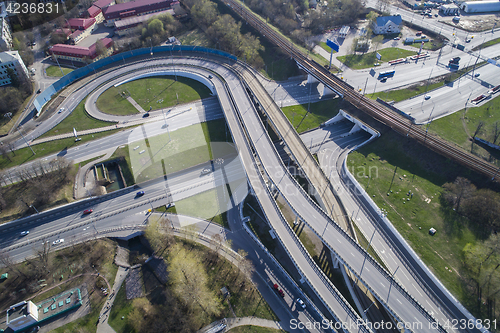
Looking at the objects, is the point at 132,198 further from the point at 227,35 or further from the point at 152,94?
the point at 227,35

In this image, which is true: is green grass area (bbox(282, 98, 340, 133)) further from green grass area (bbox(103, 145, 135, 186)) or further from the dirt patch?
the dirt patch

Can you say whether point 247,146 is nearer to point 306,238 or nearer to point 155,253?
point 306,238

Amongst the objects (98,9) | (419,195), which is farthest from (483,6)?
(98,9)

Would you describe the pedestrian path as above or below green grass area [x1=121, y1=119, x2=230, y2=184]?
below

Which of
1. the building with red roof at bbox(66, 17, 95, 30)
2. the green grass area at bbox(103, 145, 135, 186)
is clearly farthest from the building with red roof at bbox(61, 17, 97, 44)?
the green grass area at bbox(103, 145, 135, 186)

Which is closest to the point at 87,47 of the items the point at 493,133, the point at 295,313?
the point at 295,313

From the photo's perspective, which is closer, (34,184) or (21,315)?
(21,315)

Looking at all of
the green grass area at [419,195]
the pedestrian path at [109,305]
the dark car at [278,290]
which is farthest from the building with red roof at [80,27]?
the dark car at [278,290]
